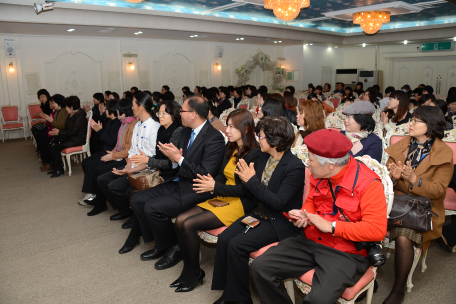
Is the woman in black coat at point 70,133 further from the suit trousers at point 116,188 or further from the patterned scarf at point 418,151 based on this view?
the patterned scarf at point 418,151

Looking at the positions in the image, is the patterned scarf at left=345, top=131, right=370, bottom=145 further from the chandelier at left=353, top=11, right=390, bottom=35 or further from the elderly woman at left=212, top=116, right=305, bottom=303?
the chandelier at left=353, top=11, right=390, bottom=35

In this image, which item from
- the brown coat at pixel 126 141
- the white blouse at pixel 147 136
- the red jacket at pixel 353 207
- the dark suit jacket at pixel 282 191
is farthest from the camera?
the brown coat at pixel 126 141

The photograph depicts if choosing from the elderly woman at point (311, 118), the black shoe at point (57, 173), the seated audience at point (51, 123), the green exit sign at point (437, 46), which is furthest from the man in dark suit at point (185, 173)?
the green exit sign at point (437, 46)

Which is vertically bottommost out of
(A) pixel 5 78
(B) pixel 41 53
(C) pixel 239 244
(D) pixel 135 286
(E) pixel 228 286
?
(D) pixel 135 286

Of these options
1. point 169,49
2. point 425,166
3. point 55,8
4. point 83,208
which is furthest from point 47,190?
point 169,49

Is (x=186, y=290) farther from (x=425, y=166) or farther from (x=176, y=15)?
(x=176, y=15)

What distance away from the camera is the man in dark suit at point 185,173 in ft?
10.1

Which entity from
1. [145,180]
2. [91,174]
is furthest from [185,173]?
[91,174]

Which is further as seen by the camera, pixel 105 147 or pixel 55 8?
pixel 55 8

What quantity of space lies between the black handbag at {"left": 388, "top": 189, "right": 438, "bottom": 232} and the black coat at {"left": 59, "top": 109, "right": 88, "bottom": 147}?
5.54 m

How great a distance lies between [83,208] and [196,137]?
2.50 m

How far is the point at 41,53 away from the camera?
10.8 m

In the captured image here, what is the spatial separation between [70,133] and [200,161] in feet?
13.3

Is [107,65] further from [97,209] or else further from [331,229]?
[331,229]
